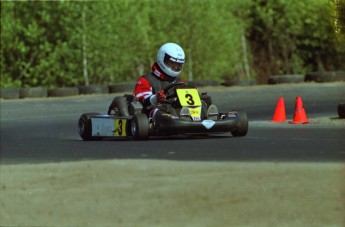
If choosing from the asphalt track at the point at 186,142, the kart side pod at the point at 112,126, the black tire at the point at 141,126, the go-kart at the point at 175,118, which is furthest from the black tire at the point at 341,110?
the black tire at the point at 141,126

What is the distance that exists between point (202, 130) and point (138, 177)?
1.99m

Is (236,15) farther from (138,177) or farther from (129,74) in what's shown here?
(138,177)

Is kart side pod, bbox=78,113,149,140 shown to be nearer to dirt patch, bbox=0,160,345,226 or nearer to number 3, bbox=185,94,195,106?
number 3, bbox=185,94,195,106

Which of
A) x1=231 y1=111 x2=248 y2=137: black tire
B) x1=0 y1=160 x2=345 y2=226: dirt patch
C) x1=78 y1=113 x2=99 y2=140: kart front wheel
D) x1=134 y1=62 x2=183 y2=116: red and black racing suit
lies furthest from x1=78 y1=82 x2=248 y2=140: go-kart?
x1=0 y1=160 x2=345 y2=226: dirt patch

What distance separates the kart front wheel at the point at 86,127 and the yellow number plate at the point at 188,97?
1700mm

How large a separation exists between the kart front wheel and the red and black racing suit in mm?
979

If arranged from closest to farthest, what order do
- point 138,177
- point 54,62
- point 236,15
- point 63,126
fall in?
point 138,177, point 63,126, point 54,62, point 236,15

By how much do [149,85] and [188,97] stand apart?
717 millimetres

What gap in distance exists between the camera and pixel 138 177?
12.0m

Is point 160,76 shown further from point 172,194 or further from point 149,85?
point 172,194

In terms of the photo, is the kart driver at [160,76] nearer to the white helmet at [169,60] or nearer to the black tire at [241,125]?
the white helmet at [169,60]

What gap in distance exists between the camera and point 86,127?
15492 millimetres

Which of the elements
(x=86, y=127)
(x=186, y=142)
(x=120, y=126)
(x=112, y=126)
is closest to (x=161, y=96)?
(x=120, y=126)

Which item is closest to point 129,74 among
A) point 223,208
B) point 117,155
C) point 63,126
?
point 63,126
